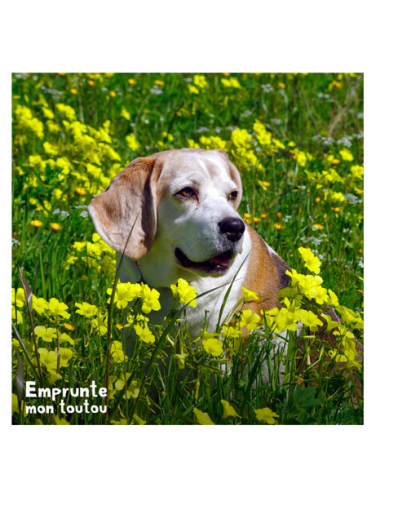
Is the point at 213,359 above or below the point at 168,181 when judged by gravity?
below

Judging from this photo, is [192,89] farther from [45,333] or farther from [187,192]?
[45,333]

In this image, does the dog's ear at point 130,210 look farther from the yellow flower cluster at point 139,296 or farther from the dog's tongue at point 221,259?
the yellow flower cluster at point 139,296

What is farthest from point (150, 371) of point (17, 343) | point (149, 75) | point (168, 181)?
point (149, 75)

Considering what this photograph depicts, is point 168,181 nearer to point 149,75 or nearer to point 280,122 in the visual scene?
point 149,75

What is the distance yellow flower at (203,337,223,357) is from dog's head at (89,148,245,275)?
0.48 metres

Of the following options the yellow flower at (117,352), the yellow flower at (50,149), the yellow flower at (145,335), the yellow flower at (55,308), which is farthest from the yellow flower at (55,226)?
the yellow flower at (145,335)

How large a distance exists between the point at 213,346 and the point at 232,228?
0.57 metres

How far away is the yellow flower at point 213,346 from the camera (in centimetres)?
322

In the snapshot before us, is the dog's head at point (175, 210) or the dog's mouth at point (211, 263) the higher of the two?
the dog's head at point (175, 210)

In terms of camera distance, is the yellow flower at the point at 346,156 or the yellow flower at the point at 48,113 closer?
the yellow flower at the point at 346,156

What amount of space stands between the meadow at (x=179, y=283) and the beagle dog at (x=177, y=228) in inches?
6.7

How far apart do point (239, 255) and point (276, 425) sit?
2.79ft

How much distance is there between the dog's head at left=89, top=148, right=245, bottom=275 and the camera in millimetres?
3545

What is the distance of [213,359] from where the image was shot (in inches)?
128
